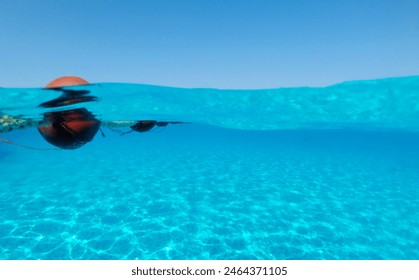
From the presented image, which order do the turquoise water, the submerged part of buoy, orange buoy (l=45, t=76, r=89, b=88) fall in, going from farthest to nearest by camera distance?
the turquoise water, orange buoy (l=45, t=76, r=89, b=88), the submerged part of buoy

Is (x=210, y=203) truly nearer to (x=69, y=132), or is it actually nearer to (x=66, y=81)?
(x=69, y=132)

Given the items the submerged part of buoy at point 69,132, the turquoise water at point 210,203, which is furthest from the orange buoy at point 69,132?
the turquoise water at point 210,203

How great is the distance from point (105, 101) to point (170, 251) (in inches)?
320

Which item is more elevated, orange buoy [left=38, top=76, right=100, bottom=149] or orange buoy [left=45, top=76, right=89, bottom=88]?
orange buoy [left=45, top=76, right=89, bottom=88]

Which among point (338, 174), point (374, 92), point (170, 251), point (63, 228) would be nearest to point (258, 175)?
point (338, 174)

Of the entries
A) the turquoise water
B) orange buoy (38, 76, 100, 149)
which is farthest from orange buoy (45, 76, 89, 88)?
the turquoise water

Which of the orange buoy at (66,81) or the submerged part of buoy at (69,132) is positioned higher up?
the orange buoy at (66,81)

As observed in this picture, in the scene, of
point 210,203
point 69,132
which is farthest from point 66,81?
point 210,203

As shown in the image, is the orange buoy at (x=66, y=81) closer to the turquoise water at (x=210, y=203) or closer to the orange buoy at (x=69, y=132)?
the orange buoy at (x=69, y=132)

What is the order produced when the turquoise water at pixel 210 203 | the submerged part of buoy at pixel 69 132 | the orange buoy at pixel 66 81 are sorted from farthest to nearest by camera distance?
the turquoise water at pixel 210 203, the orange buoy at pixel 66 81, the submerged part of buoy at pixel 69 132

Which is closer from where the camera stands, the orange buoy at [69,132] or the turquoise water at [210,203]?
the orange buoy at [69,132]

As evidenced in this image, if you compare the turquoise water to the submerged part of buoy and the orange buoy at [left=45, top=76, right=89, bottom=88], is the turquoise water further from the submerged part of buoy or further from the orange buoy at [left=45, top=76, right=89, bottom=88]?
the submerged part of buoy

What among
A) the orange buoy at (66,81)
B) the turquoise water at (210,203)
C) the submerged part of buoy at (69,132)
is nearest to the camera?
the submerged part of buoy at (69,132)
